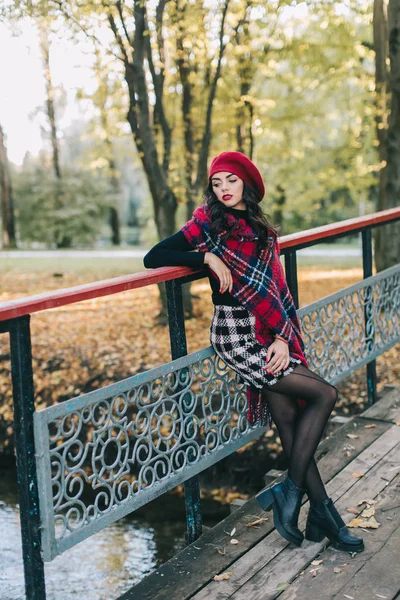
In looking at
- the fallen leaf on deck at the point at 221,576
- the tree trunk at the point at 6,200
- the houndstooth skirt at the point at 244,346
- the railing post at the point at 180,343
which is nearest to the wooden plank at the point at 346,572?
the fallen leaf on deck at the point at 221,576

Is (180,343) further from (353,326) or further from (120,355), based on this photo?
(120,355)

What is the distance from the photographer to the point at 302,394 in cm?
315

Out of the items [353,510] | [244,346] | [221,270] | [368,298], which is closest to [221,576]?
[353,510]

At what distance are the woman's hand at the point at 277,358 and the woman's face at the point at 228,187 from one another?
2.21ft

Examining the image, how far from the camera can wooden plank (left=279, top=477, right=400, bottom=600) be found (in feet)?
8.91

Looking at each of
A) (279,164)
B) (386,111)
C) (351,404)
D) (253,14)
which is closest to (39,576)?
(351,404)

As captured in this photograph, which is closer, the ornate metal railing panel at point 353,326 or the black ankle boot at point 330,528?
the black ankle boot at point 330,528

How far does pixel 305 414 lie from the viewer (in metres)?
3.14

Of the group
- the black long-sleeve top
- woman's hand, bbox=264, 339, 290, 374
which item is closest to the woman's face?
the black long-sleeve top

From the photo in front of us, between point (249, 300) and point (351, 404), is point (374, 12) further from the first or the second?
point (249, 300)

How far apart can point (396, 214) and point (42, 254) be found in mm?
18043

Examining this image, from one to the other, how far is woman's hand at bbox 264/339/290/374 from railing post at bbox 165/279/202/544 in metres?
0.40

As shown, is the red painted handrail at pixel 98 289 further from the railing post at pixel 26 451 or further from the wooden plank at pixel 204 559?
the wooden plank at pixel 204 559

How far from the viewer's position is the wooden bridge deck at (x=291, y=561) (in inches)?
109
